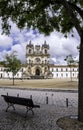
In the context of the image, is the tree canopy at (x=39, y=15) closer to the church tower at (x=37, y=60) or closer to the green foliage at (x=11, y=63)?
the green foliage at (x=11, y=63)

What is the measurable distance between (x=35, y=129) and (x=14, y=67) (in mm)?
45024

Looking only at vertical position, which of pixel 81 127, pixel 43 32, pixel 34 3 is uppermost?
pixel 34 3

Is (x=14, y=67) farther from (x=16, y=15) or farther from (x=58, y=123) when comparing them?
(x=58, y=123)

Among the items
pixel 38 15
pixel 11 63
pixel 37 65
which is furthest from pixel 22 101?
pixel 37 65

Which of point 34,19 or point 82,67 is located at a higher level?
point 34,19

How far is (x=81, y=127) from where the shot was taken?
8625mm

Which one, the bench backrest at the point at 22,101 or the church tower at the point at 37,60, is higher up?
the church tower at the point at 37,60

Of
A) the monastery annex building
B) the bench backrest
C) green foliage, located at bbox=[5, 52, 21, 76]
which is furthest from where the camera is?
the monastery annex building

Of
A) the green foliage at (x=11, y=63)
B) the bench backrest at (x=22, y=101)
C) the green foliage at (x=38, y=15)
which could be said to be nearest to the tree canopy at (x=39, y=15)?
the green foliage at (x=38, y=15)

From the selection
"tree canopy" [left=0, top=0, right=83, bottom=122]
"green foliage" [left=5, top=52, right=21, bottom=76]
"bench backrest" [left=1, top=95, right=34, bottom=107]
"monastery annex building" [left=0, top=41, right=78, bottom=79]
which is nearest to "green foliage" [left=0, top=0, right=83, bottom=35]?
"tree canopy" [left=0, top=0, right=83, bottom=122]

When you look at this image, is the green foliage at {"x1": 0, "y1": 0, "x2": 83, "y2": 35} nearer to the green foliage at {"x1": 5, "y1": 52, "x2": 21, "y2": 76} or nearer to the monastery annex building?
the green foliage at {"x1": 5, "y1": 52, "x2": 21, "y2": 76}

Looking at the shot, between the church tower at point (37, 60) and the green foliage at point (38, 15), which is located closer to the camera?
the green foliage at point (38, 15)

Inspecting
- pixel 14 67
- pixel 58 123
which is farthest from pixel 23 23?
pixel 14 67

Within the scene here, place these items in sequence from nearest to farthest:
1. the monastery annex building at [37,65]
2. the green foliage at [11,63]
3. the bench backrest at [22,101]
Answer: the bench backrest at [22,101], the green foliage at [11,63], the monastery annex building at [37,65]
